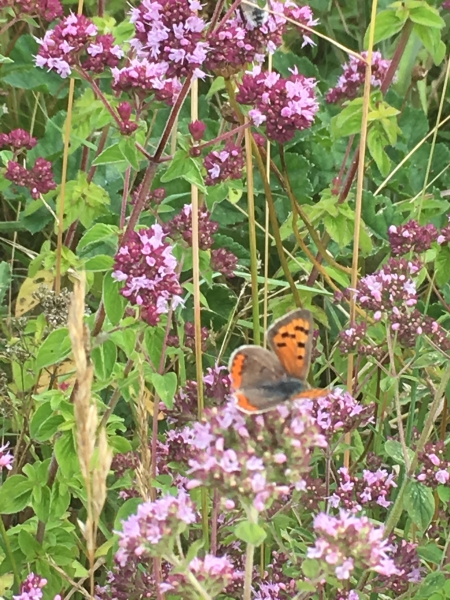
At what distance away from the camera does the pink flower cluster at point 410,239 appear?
205 centimetres

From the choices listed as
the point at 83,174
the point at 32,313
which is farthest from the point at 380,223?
the point at 32,313

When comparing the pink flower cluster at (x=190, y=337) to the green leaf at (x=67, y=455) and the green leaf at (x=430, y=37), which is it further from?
the green leaf at (x=430, y=37)

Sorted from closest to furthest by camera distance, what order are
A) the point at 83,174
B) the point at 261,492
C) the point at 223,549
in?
1. the point at 261,492
2. the point at 223,549
3. the point at 83,174

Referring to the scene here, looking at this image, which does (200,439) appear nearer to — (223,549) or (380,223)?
(223,549)

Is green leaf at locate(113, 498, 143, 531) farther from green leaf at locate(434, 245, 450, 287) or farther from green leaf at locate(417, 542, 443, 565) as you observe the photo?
green leaf at locate(434, 245, 450, 287)

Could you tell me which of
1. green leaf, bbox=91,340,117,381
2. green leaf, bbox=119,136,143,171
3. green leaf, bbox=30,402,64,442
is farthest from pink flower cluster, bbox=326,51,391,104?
green leaf, bbox=30,402,64,442

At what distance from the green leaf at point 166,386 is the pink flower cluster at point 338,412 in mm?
318

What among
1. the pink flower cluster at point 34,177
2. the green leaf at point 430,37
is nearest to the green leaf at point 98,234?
the pink flower cluster at point 34,177

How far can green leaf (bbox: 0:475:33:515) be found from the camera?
1898 mm

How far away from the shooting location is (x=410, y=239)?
2.05m

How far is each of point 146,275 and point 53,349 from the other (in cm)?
33

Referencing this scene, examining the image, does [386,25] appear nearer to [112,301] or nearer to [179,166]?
[179,166]

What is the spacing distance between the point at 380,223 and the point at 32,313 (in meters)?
1.42

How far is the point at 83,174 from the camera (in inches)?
93.5
